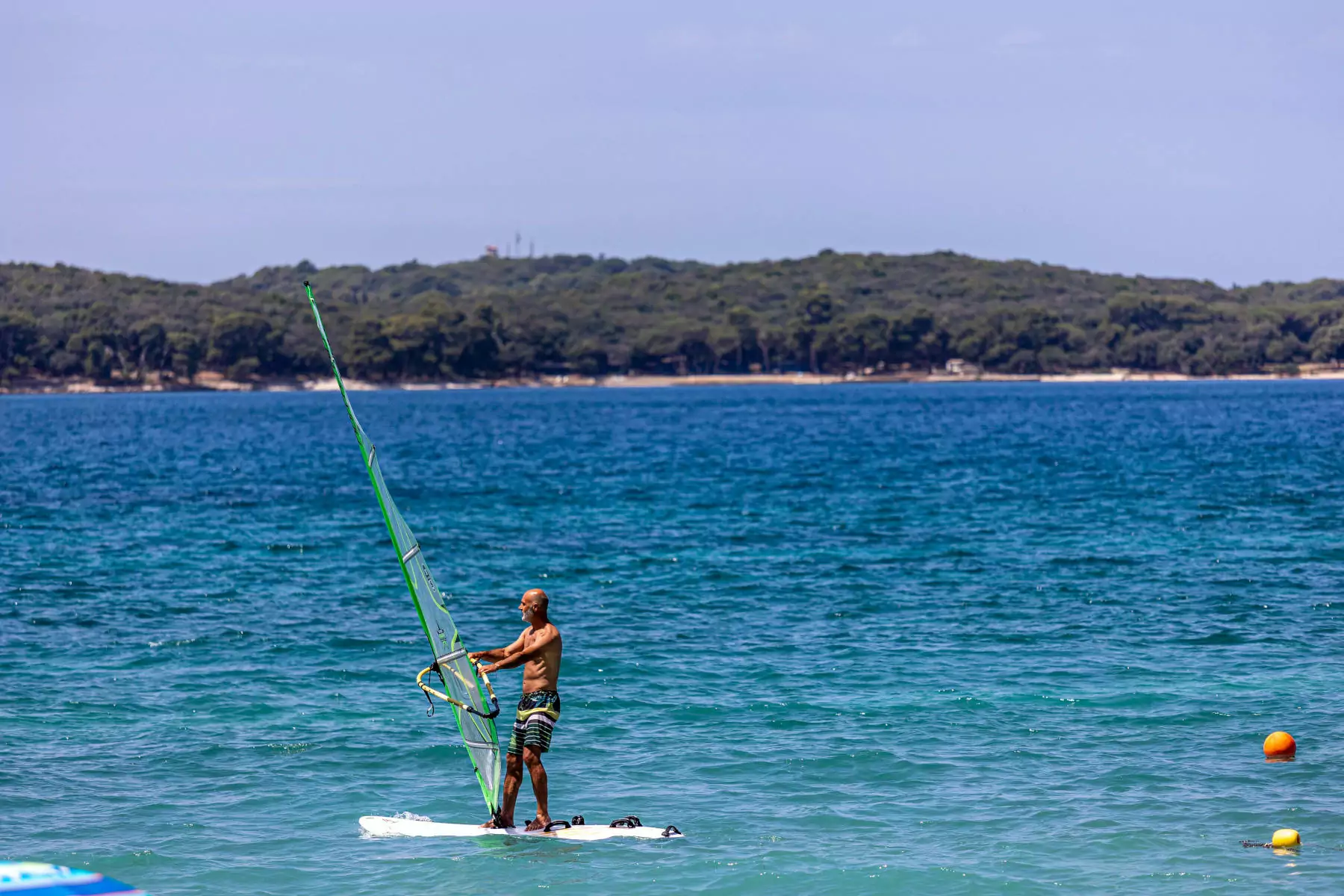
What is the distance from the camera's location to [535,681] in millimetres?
15781

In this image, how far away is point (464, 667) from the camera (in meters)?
16.2

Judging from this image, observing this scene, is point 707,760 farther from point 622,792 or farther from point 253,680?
point 253,680

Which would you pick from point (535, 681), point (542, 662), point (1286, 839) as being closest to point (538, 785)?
point (535, 681)

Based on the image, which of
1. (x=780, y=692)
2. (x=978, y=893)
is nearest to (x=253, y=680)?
(x=780, y=692)

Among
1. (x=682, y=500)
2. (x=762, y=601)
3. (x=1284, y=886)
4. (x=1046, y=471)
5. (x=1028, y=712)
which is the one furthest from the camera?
(x=1046, y=471)

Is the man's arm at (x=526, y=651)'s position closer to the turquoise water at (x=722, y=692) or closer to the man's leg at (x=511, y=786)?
the man's leg at (x=511, y=786)

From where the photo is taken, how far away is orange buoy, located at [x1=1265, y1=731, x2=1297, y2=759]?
18.9 metres

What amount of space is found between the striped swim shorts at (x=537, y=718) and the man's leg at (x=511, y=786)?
0.97 feet

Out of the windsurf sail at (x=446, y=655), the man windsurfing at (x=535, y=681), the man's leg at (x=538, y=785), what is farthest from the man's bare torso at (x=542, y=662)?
the man's leg at (x=538, y=785)

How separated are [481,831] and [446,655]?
6.98ft

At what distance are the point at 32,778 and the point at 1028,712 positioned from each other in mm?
13132

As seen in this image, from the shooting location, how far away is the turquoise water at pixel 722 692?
16016mm

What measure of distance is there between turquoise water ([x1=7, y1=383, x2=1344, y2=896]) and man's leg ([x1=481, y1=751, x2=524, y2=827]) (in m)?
0.51

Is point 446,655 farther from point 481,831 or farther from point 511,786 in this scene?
point 481,831
